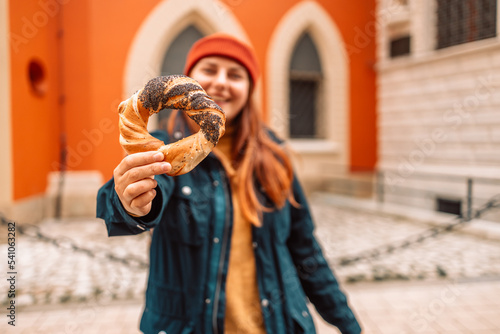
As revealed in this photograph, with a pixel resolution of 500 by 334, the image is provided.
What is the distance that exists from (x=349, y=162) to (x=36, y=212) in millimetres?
7105

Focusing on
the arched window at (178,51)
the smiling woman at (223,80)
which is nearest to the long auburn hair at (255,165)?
the smiling woman at (223,80)

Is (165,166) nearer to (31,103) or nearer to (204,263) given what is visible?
(204,263)

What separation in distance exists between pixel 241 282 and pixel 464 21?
1.69 m

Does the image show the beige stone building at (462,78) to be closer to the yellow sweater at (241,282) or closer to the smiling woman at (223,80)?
the smiling woman at (223,80)

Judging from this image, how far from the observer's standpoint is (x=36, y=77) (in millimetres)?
5297

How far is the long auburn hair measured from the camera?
4.99 feet

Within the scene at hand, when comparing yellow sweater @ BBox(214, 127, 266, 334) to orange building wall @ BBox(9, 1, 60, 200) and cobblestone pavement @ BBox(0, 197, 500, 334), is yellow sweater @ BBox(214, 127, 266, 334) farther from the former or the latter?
orange building wall @ BBox(9, 1, 60, 200)

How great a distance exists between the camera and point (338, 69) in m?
9.41

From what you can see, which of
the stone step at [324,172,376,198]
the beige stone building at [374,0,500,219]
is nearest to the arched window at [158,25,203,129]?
the stone step at [324,172,376,198]

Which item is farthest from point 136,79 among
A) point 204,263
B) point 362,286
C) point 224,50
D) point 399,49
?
point 204,263

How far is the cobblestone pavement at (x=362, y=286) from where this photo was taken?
3.25 meters

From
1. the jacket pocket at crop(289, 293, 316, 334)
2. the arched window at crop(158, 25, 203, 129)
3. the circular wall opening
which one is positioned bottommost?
the jacket pocket at crop(289, 293, 316, 334)

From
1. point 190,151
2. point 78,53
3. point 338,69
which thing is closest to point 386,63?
point 338,69

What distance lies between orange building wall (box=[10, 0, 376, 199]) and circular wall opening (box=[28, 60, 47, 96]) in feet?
0.54
